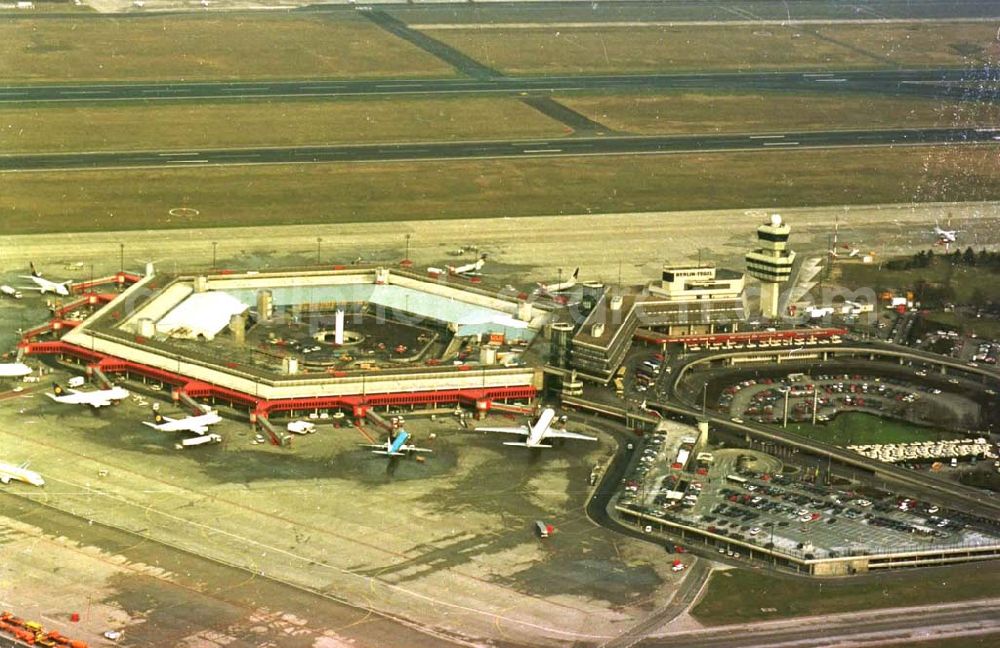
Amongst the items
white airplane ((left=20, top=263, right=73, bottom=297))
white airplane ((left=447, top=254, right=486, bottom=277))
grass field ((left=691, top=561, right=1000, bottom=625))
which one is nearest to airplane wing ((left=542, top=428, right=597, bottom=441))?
grass field ((left=691, top=561, right=1000, bottom=625))

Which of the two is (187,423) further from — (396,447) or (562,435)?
(562,435)

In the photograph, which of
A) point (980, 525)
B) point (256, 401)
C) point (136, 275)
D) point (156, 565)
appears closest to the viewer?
point (156, 565)

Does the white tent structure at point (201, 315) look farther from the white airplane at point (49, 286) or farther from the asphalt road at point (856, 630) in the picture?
the asphalt road at point (856, 630)

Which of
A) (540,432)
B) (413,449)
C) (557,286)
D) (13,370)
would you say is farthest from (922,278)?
(13,370)

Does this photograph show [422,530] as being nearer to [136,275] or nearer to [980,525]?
[980,525]

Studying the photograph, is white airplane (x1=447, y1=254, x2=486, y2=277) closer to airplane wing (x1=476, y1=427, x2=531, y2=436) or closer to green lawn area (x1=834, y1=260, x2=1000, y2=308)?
green lawn area (x1=834, y1=260, x2=1000, y2=308)

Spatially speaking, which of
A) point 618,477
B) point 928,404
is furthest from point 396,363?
point 928,404
